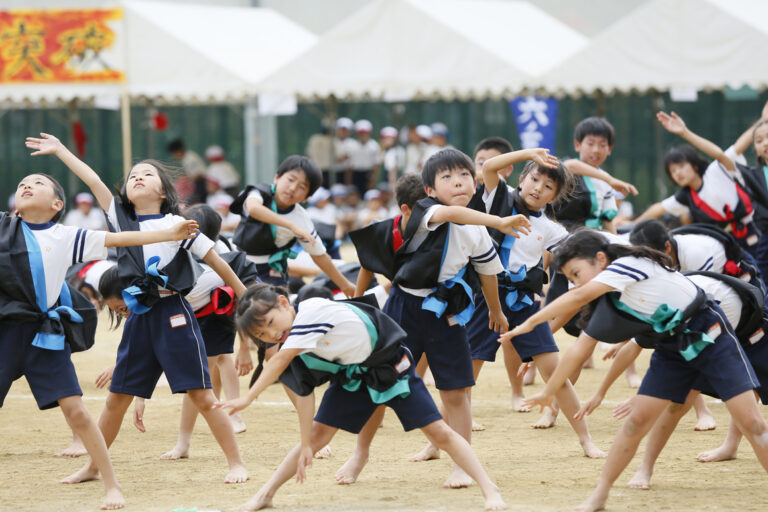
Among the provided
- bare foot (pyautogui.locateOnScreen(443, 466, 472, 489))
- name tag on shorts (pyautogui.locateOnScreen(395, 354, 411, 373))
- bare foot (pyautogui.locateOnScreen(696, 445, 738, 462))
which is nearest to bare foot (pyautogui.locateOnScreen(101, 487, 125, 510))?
name tag on shorts (pyautogui.locateOnScreen(395, 354, 411, 373))

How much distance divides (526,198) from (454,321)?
125 centimetres

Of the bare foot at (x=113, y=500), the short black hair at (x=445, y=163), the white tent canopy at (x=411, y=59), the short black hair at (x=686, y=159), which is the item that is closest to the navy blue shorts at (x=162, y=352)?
the bare foot at (x=113, y=500)

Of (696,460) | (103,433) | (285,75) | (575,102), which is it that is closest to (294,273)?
(103,433)

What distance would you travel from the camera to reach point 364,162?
20.2 metres

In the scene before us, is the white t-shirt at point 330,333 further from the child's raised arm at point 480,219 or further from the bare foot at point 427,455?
the bare foot at point 427,455

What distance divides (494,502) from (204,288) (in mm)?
2442

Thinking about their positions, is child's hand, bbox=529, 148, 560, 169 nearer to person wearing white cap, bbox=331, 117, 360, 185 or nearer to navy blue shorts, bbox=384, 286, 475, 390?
navy blue shorts, bbox=384, 286, 475, 390

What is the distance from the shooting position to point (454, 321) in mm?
5406

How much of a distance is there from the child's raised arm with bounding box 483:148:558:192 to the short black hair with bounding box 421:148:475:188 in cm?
26

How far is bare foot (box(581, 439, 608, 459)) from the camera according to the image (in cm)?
590

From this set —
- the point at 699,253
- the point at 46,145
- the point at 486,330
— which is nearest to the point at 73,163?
the point at 46,145

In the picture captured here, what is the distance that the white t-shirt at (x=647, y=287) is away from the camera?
4637 mm

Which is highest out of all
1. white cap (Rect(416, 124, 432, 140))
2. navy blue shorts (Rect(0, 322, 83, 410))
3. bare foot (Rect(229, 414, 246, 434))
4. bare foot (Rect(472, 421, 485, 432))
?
white cap (Rect(416, 124, 432, 140))

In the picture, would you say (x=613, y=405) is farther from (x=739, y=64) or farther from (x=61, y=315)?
(x=739, y=64)
